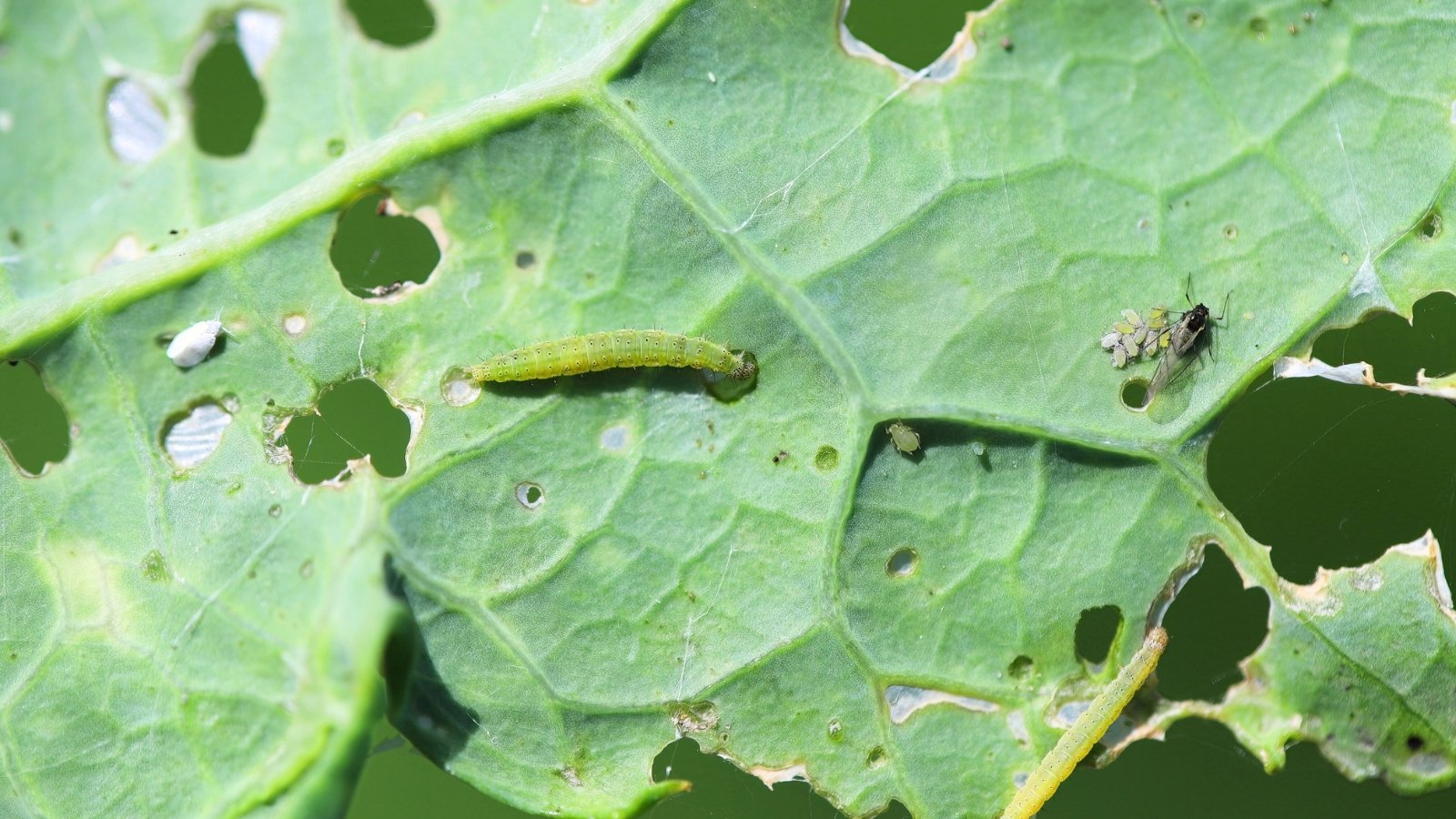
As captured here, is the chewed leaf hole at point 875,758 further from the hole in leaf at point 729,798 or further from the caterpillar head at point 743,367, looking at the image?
the caterpillar head at point 743,367

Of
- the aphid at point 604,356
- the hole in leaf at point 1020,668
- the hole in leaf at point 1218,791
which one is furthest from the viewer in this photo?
the hole in leaf at point 1218,791

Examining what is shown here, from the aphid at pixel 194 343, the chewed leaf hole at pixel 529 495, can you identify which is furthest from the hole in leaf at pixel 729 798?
the aphid at pixel 194 343

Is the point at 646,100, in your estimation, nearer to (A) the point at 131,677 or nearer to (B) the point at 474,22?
(B) the point at 474,22

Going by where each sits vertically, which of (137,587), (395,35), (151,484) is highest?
(395,35)

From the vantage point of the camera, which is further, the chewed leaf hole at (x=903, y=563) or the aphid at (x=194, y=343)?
the chewed leaf hole at (x=903, y=563)

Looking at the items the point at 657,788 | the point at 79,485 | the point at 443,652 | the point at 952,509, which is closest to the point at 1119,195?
the point at 952,509

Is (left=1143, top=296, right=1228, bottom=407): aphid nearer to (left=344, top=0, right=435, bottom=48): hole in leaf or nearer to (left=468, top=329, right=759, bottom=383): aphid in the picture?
(left=468, top=329, right=759, bottom=383): aphid

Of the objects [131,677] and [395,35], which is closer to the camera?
[131,677]
